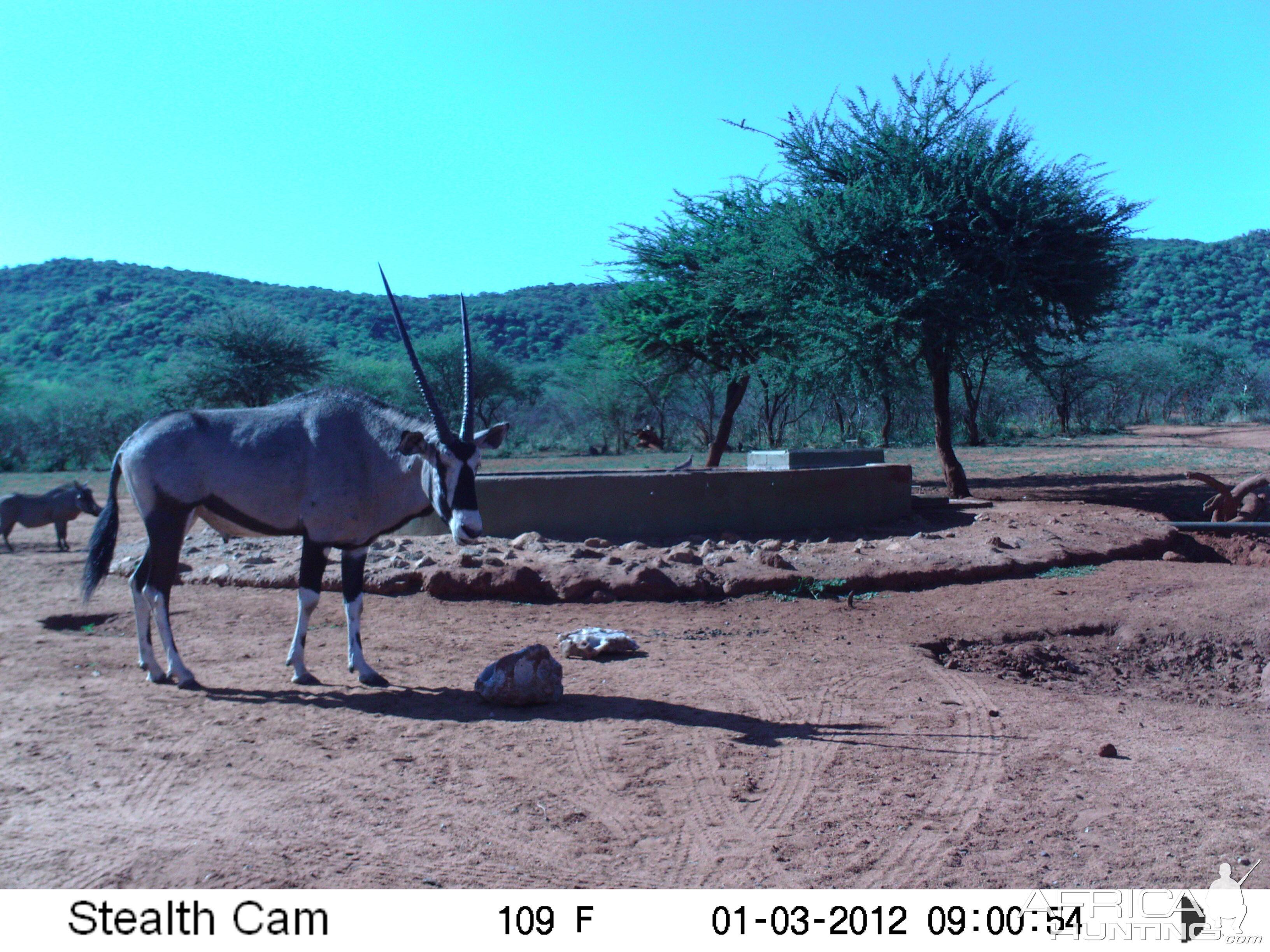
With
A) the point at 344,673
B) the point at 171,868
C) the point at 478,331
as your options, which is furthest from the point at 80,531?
the point at 478,331

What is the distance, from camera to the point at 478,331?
64.4 metres

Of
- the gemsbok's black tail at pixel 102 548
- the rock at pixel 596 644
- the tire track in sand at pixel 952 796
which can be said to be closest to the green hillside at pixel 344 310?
the gemsbok's black tail at pixel 102 548

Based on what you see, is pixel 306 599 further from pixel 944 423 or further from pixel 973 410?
pixel 973 410

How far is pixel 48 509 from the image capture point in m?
13.2

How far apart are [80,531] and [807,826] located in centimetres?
1555

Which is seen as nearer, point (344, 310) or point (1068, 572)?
point (1068, 572)

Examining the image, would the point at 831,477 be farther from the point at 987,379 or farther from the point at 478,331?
the point at 478,331

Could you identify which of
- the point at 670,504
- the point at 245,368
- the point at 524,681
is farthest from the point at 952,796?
the point at 245,368

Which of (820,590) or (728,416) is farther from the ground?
(728,416)

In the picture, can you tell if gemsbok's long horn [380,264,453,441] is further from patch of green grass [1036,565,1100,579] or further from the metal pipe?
the metal pipe

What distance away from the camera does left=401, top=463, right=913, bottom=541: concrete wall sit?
1134cm

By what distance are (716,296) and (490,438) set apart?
43.6ft

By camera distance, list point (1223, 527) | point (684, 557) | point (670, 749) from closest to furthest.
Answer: point (670, 749)
point (684, 557)
point (1223, 527)

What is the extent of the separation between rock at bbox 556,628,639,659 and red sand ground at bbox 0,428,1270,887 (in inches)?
9.2
